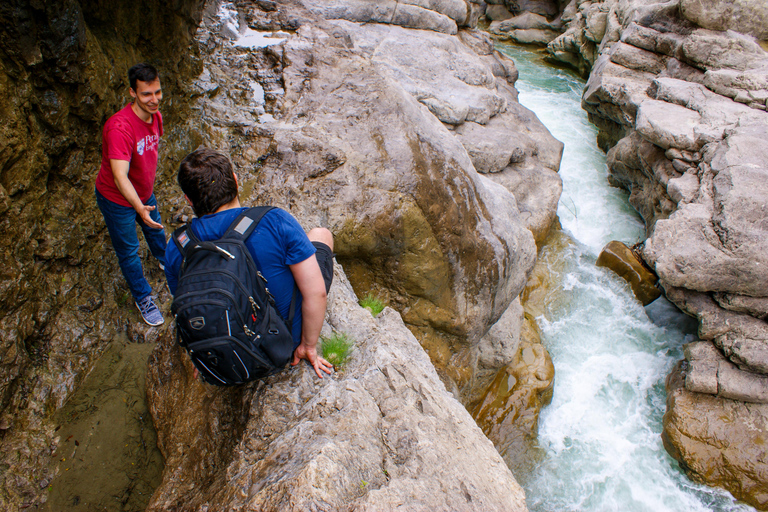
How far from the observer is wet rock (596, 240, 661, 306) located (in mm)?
8086

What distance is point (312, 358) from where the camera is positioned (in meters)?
2.58

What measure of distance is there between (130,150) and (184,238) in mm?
1418

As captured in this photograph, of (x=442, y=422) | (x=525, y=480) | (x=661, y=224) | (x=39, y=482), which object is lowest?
(x=525, y=480)

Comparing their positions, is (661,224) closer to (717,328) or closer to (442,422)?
(717,328)

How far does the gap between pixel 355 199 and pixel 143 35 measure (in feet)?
10.6

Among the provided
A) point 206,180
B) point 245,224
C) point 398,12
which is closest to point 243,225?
point 245,224

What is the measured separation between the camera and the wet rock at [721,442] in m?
5.80

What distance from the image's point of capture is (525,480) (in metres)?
5.76

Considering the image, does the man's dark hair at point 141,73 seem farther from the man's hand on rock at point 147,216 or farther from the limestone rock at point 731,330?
the limestone rock at point 731,330

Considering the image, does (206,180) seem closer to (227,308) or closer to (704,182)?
(227,308)

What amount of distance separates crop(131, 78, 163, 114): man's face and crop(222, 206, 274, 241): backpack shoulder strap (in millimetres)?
1598

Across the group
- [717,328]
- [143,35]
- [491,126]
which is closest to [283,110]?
[143,35]

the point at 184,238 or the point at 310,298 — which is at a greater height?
the point at 184,238

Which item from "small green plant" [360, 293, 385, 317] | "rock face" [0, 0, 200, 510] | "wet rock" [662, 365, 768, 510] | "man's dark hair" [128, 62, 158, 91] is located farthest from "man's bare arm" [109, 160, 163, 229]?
"wet rock" [662, 365, 768, 510]
